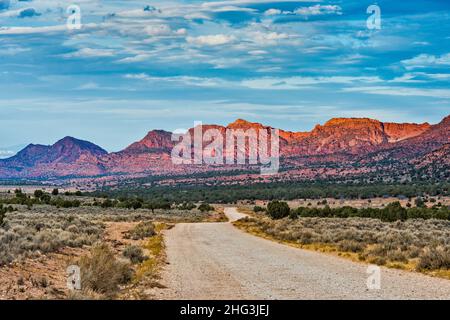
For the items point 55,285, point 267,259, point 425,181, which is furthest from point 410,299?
point 425,181

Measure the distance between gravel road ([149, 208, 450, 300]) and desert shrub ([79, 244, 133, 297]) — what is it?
4.13 feet

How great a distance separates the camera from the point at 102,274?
50.7ft

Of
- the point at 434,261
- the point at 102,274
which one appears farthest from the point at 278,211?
the point at 102,274

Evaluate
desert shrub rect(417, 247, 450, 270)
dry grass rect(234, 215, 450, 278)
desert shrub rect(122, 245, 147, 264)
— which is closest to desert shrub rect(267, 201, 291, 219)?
dry grass rect(234, 215, 450, 278)

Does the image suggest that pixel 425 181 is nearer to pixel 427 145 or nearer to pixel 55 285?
pixel 427 145

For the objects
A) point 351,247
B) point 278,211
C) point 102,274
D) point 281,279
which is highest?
point 102,274

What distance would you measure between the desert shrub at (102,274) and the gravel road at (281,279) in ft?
4.13

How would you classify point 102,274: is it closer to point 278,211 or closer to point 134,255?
point 134,255

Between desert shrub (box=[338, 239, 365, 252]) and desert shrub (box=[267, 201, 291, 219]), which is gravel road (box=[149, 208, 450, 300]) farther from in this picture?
desert shrub (box=[267, 201, 291, 219])

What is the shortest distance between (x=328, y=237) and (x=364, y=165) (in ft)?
551

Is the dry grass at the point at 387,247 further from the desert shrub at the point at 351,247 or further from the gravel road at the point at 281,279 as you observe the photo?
the gravel road at the point at 281,279

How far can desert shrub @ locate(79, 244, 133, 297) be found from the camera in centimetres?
1471

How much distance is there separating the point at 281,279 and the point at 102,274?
18.2 ft

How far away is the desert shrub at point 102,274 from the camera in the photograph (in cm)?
1471
